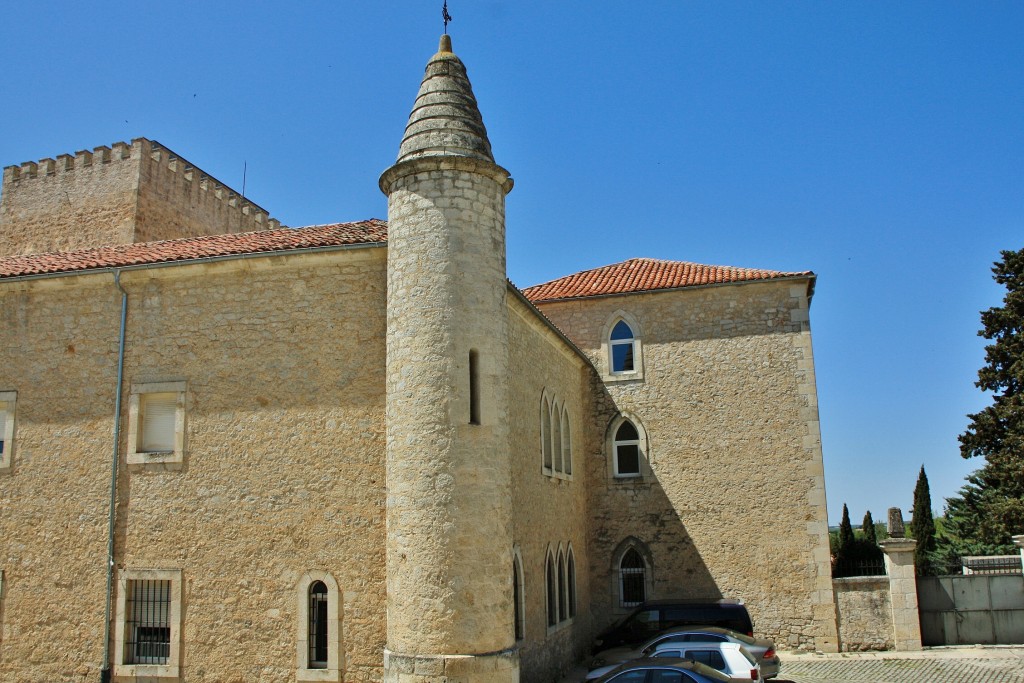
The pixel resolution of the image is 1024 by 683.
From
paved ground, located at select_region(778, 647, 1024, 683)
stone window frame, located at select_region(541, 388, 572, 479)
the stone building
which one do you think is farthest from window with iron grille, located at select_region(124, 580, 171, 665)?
paved ground, located at select_region(778, 647, 1024, 683)

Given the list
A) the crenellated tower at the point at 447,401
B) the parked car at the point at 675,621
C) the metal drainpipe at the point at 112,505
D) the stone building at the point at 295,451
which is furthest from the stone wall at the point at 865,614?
the metal drainpipe at the point at 112,505

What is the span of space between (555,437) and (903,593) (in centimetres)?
832

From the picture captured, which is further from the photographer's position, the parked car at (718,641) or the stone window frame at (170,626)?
the parked car at (718,641)

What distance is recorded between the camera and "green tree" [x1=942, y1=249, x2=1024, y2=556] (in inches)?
1011

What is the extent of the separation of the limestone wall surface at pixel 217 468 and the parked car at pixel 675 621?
6490 millimetres

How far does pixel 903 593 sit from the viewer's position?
61.5ft

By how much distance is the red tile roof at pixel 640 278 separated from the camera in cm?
2125

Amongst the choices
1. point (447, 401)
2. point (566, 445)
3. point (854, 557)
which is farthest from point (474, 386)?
point (854, 557)

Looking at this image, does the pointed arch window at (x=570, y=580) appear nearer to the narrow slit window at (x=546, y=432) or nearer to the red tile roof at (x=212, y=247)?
the narrow slit window at (x=546, y=432)

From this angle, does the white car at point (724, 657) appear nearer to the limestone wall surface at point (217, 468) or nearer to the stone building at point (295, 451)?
the stone building at point (295, 451)

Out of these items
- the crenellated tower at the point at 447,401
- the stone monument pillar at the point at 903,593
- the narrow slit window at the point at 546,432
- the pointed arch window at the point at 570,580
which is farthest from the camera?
the stone monument pillar at the point at 903,593

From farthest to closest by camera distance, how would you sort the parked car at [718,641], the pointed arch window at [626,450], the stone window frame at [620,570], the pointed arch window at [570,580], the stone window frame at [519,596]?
the pointed arch window at [626,450]
the stone window frame at [620,570]
the pointed arch window at [570,580]
the stone window frame at [519,596]
the parked car at [718,641]

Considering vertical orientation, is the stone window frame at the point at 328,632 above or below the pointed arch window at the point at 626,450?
below

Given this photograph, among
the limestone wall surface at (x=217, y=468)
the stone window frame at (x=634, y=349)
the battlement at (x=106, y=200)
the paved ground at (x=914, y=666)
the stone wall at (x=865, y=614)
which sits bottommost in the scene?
the paved ground at (x=914, y=666)
